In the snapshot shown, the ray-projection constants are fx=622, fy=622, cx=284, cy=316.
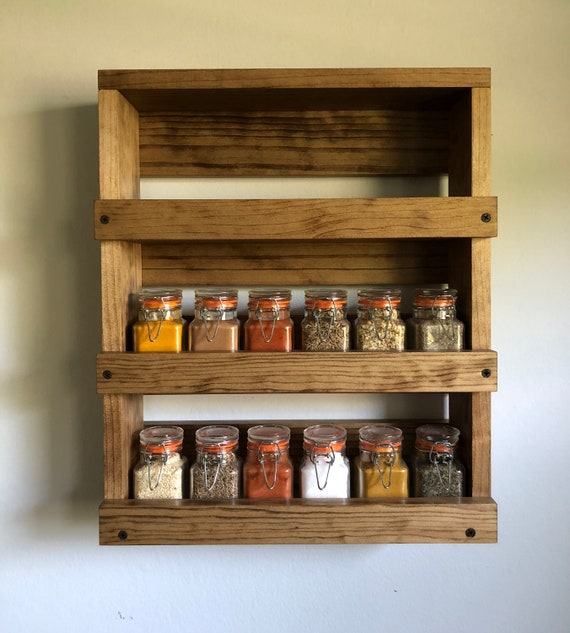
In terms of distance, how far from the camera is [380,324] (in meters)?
1.22

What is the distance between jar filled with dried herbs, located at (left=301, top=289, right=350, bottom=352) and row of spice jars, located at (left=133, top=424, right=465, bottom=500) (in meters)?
0.18

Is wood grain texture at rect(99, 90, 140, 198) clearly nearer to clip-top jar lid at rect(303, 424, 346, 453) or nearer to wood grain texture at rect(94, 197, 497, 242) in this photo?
wood grain texture at rect(94, 197, 497, 242)

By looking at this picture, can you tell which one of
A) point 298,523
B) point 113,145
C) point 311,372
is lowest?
point 298,523

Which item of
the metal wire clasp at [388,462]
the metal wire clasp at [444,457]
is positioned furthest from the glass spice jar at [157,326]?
the metal wire clasp at [444,457]

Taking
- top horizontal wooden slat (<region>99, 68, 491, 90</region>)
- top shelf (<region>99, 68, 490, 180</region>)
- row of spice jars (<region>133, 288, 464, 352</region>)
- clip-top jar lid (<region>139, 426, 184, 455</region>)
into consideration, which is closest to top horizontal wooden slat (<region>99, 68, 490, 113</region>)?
top horizontal wooden slat (<region>99, 68, 491, 90</region>)

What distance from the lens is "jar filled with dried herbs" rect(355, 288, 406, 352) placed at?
1.22 metres

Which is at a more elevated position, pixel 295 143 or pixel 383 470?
pixel 295 143

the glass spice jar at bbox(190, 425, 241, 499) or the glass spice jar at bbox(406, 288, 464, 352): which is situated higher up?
the glass spice jar at bbox(406, 288, 464, 352)

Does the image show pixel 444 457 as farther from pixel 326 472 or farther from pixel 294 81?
pixel 294 81

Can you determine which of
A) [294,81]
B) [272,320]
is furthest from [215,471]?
[294,81]
